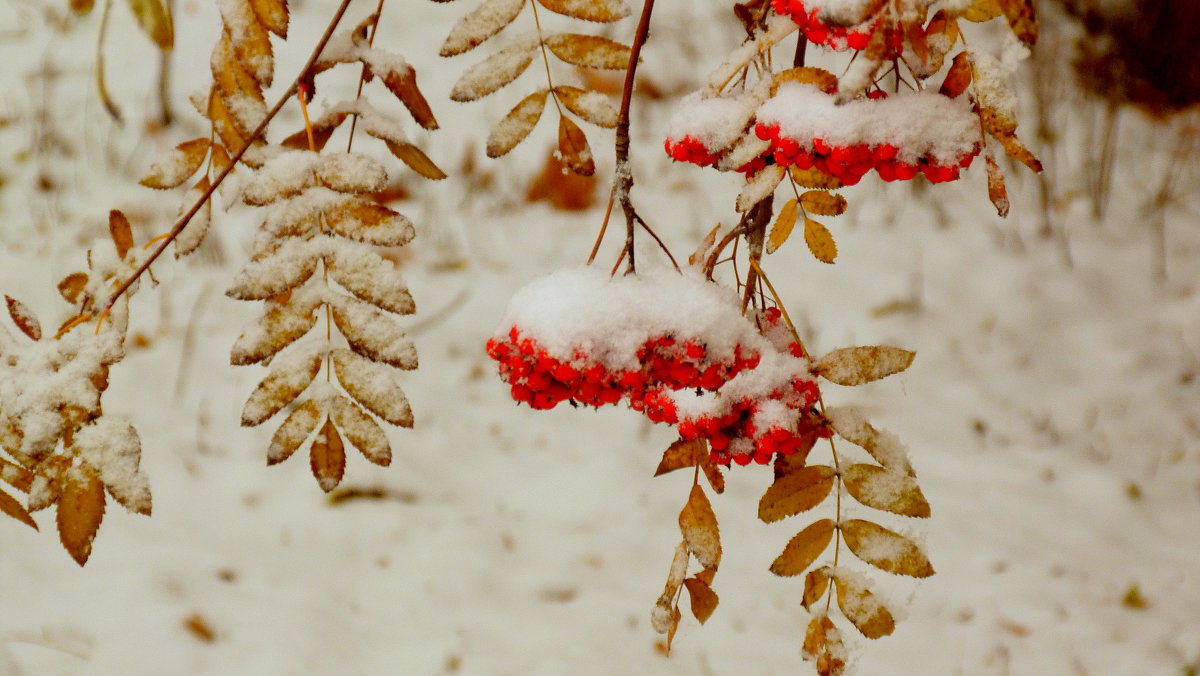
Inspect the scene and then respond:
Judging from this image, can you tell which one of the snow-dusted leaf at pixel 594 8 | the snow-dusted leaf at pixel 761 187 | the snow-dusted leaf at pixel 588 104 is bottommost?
the snow-dusted leaf at pixel 761 187

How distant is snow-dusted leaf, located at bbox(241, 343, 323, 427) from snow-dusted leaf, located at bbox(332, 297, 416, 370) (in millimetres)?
49

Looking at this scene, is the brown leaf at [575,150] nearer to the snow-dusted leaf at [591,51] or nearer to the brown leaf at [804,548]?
the snow-dusted leaf at [591,51]

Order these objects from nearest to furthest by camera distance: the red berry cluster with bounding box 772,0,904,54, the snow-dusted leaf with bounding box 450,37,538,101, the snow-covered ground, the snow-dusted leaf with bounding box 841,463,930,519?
the red berry cluster with bounding box 772,0,904,54 < the snow-dusted leaf with bounding box 841,463,930,519 < the snow-dusted leaf with bounding box 450,37,538,101 < the snow-covered ground

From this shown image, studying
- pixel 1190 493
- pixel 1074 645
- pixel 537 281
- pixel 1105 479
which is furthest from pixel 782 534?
pixel 537 281

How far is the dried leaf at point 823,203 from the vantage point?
90cm

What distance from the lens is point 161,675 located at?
1.71 meters

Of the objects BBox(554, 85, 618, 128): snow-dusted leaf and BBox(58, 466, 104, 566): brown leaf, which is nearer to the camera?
BBox(58, 466, 104, 566): brown leaf

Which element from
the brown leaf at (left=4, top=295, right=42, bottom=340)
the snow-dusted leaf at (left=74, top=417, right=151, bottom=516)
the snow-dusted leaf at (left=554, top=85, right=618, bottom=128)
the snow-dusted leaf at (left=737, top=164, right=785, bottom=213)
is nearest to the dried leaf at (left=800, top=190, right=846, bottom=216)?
the snow-dusted leaf at (left=737, top=164, right=785, bottom=213)

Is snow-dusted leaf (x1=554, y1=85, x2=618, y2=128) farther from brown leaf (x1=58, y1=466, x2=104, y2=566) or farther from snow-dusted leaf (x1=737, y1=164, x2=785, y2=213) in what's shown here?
brown leaf (x1=58, y1=466, x2=104, y2=566)

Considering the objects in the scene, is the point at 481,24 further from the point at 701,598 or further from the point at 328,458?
the point at 701,598

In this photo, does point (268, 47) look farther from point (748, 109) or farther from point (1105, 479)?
point (1105, 479)

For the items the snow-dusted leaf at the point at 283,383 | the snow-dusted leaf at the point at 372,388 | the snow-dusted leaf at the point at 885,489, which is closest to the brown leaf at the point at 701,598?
the snow-dusted leaf at the point at 885,489

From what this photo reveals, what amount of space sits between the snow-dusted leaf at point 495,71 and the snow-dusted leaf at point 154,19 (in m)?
0.29

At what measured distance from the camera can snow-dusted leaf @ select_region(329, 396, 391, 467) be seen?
3.13 ft
